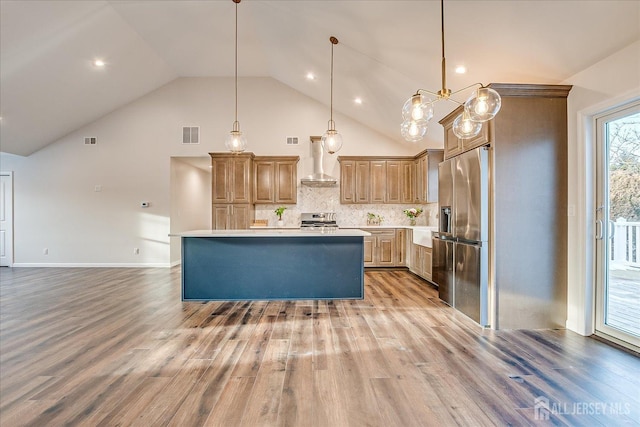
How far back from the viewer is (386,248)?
6.05 metres

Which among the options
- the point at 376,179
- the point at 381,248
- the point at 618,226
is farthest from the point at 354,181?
the point at 618,226

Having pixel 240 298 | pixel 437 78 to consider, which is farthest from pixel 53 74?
pixel 437 78

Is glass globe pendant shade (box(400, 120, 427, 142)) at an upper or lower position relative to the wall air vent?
lower

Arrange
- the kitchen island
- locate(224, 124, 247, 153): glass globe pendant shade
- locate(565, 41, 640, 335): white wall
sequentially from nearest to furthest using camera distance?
locate(565, 41, 640, 335): white wall, locate(224, 124, 247, 153): glass globe pendant shade, the kitchen island

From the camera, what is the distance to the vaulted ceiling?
2.49 metres

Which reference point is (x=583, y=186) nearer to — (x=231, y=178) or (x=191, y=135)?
(x=231, y=178)

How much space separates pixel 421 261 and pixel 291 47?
4.21 metres

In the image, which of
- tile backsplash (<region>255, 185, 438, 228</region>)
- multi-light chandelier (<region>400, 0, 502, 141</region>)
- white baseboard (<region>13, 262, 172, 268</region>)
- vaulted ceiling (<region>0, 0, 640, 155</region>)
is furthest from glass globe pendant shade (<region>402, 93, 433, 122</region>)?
white baseboard (<region>13, 262, 172, 268</region>)

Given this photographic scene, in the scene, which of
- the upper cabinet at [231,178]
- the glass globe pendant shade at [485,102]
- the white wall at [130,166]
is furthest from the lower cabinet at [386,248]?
the glass globe pendant shade at [485,102]

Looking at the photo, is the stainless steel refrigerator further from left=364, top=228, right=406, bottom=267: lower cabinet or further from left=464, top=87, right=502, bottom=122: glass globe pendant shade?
left=364, top=228, right=406, bottom=267: lower cabinet

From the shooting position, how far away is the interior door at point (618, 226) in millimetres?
2562

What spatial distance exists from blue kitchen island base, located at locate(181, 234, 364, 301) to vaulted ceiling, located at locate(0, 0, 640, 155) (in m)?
2.46

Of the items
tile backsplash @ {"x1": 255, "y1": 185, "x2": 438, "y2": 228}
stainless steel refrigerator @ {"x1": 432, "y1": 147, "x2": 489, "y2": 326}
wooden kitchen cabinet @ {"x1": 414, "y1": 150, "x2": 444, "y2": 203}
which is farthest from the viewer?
tile backsplash @ {"x1": 255, "y1": 185, "x2": 438, "y2": 228}

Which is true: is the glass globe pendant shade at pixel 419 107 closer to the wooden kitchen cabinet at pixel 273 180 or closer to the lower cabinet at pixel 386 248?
the lower cabinet at pixel 386 248
